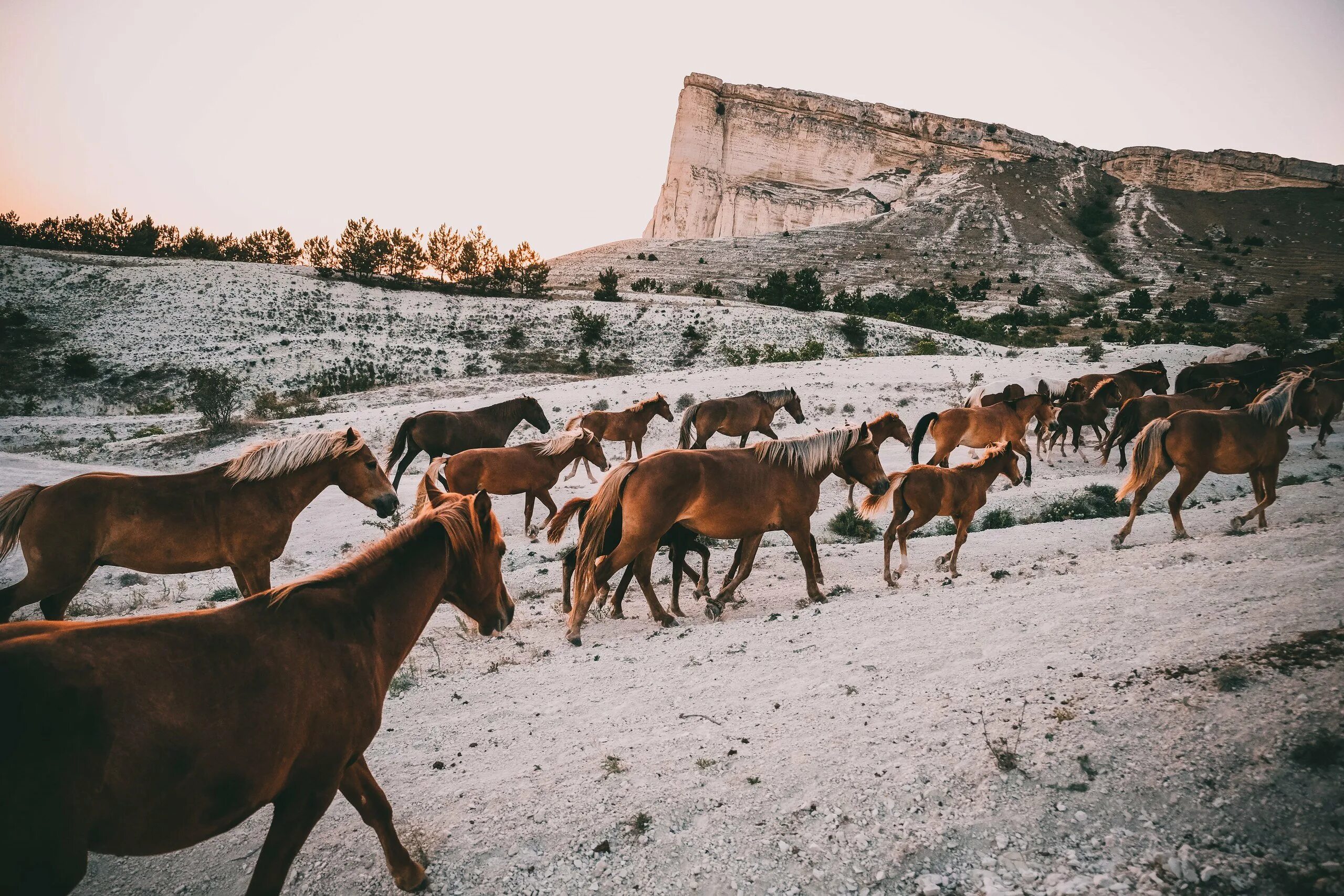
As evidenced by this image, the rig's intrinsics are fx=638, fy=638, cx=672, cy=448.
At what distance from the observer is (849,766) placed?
4.29m

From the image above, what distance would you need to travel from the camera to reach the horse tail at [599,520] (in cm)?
774

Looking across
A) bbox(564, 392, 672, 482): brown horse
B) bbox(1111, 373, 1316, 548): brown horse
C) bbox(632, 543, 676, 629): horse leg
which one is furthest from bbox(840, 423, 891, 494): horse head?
bbox(564, 392, 672, 482): brown horse

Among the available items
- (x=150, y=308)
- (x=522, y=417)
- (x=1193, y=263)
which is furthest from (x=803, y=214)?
(x=522, y=417)

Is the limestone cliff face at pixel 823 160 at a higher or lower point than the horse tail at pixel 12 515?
higher

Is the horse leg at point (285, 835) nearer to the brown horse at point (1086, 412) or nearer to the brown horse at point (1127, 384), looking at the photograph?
the brown horse at point (1086, 412)

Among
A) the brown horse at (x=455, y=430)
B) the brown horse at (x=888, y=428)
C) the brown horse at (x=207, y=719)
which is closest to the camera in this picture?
the brown horse at (x=207, y=719)

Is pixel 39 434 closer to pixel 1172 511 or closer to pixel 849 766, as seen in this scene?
pixel 849 766

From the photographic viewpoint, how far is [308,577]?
3426 mm

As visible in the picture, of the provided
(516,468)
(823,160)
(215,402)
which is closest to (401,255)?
(215,402)

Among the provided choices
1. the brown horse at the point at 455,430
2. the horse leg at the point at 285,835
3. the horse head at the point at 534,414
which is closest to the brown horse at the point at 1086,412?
the horse head at the point at 534,414

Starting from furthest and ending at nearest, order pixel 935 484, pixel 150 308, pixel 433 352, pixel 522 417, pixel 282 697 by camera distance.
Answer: pixel 150 308, pixel 433 352, pixel 522 417, pixel 935 484, pixel 282 697

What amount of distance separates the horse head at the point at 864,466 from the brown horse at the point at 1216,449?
3.90 metres

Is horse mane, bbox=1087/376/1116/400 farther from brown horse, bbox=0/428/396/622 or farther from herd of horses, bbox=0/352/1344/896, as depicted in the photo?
brown horse, bbox=0/428/396/622

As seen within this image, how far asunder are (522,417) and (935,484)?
1116 cm
